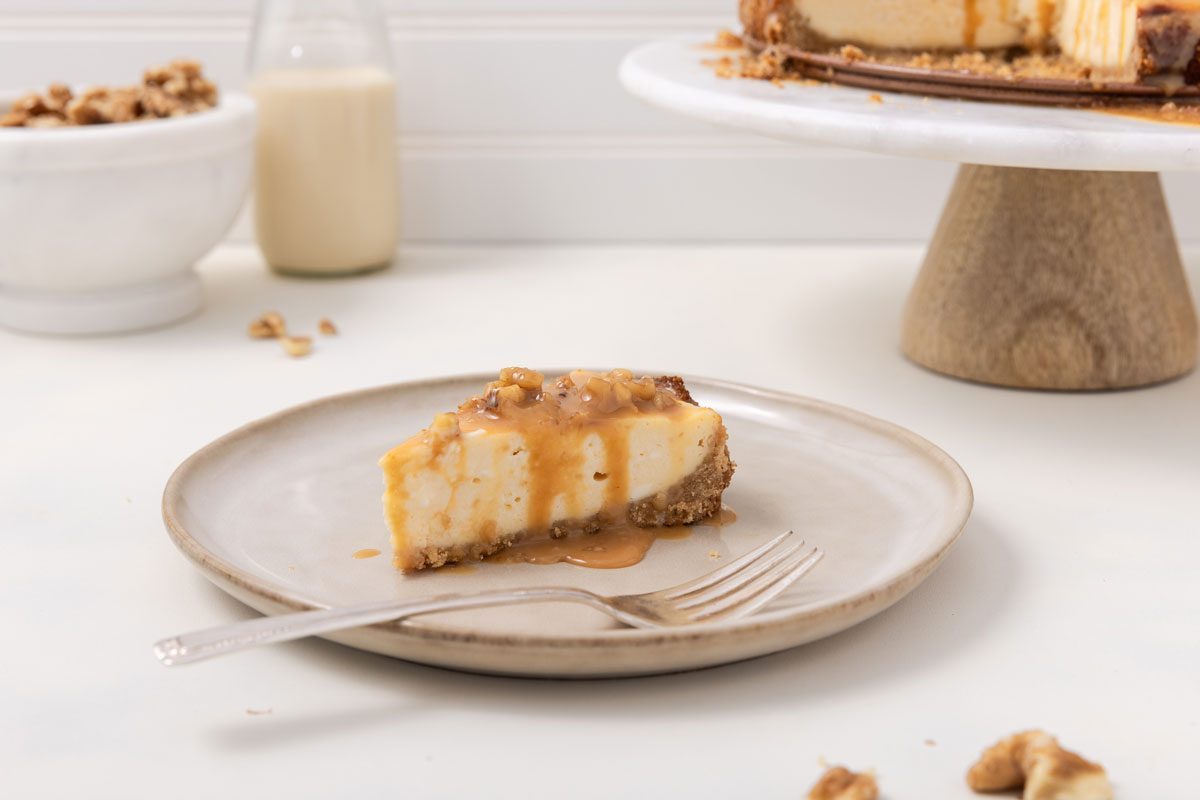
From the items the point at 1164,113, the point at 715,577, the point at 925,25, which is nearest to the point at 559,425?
the point at 715,577

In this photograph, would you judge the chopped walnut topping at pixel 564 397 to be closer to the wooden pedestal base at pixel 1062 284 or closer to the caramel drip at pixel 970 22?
the wooden pedestal base at pixel 1062 284

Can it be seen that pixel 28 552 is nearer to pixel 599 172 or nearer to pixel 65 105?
pixel 65 105

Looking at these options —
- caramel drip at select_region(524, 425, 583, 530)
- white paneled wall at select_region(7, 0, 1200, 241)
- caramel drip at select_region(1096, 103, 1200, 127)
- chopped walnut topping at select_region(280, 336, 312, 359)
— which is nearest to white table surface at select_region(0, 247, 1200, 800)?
chopped walnut topping at select_region(280, 336, 312, 359)

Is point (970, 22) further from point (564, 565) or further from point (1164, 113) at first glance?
point (564, 565)

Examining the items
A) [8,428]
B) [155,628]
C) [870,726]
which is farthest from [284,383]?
[870,726]

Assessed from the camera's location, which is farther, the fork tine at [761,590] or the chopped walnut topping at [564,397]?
the chopped walnut topping at [564,397]

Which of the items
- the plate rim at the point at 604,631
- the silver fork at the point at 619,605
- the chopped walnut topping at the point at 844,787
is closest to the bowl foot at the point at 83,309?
the plate rim at the point at 604,631

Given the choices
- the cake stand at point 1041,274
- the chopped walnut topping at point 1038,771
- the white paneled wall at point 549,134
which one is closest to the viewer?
the chopped walnut topping at point 1038,771
